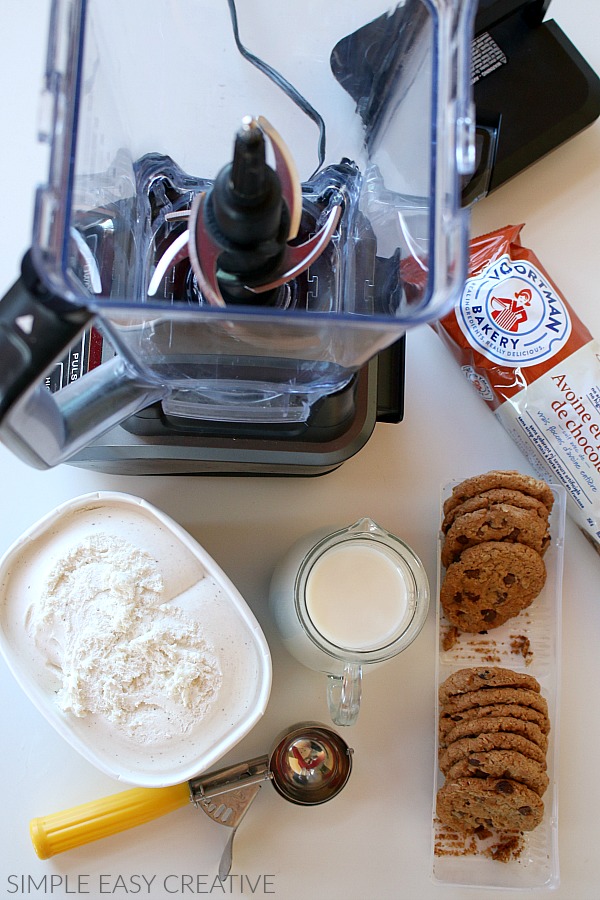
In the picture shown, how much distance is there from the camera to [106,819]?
2.33 feet

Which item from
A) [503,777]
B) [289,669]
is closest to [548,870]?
[503,777]

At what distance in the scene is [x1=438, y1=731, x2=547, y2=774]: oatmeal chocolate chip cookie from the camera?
70cm

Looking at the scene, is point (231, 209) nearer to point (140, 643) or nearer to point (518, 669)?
point (140, 643)

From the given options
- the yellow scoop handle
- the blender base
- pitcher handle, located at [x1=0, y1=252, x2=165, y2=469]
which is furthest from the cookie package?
the yellow scoop handle

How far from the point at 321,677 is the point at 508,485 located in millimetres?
244

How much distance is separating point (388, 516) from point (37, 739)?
1.23 feet

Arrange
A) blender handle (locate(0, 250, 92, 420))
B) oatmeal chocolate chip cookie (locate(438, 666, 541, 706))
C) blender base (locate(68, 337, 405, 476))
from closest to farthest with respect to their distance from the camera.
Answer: blender handle (locate(0, 250, 92, 420))
blender base (locate(68, 337, 405, 476))
oatmeal chocolate chip cookie (locate(438, 666, 541, 706))

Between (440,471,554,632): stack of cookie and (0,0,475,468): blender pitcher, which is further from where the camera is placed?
(440,471,554,632): stack of cookie

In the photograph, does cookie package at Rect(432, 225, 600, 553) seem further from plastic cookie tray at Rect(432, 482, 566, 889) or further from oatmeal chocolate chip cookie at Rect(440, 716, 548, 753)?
oatmeal chocolate chip cookie at Rect(440, 716, 548, 753)

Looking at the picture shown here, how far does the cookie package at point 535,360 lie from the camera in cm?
74

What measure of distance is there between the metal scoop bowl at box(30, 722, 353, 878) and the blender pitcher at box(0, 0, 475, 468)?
32cm

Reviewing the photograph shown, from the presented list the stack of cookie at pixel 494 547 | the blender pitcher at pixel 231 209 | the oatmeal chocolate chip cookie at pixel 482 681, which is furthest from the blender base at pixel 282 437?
the oatmeal chocolate chip cookie at pixel 482 681

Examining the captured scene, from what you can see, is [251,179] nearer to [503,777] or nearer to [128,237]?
[128,237]

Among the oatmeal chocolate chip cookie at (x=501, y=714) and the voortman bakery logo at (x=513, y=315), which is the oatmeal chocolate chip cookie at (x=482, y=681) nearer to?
the oatmeal chocolate chip cookie at (x=501, y=714)
